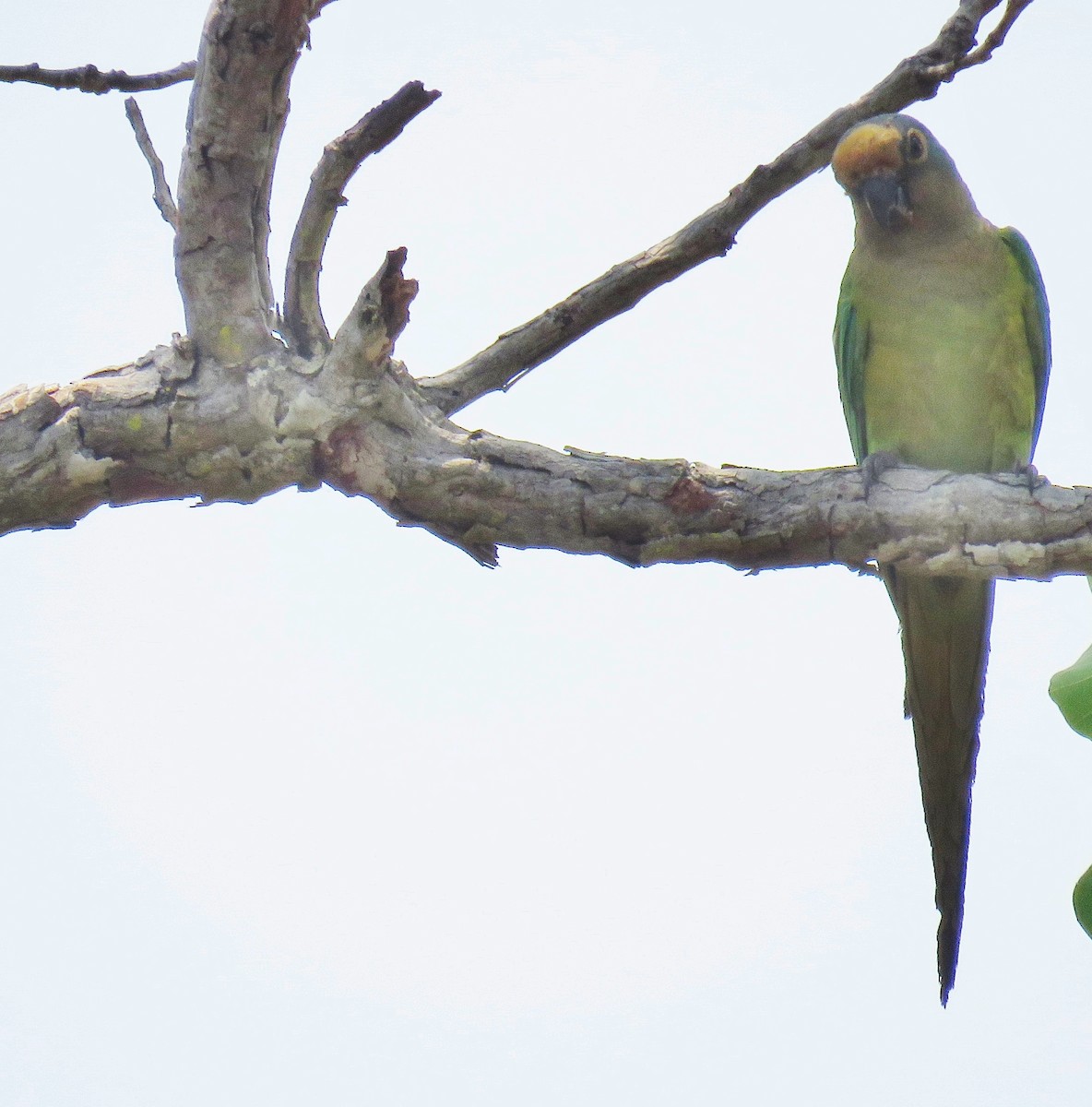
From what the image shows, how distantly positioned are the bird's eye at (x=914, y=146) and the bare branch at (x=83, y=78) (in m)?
2.55

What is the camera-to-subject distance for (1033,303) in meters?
4.16

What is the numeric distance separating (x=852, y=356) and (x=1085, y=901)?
2189mm

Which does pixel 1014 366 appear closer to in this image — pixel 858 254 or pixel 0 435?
pixel 858 254

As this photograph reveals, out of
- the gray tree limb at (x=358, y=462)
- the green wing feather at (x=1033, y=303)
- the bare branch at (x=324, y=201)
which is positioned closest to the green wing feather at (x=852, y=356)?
the green wing feather at (x=1033, y=303)

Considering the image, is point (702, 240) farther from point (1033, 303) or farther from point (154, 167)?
point (1033, 303)

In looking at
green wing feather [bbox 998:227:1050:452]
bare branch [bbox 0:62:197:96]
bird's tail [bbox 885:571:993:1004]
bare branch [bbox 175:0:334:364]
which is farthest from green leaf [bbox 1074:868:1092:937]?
bare branch [bbox 0:62:197:96]

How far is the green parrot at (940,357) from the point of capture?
3.91 meters

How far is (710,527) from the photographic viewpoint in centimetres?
255

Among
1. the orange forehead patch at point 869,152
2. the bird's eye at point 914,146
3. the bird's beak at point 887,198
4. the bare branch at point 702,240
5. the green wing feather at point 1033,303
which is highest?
the bird's eye at point 914,146

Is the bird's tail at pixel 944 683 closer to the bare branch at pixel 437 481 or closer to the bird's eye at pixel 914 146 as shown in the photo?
the bare branch at pixel 437 481

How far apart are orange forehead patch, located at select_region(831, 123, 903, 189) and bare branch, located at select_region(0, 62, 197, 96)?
2277 millimetres

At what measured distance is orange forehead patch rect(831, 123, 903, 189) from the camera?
3.88m

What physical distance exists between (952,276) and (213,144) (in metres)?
2.80

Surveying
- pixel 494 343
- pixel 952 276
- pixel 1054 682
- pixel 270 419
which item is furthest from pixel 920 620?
pixel 270 419
